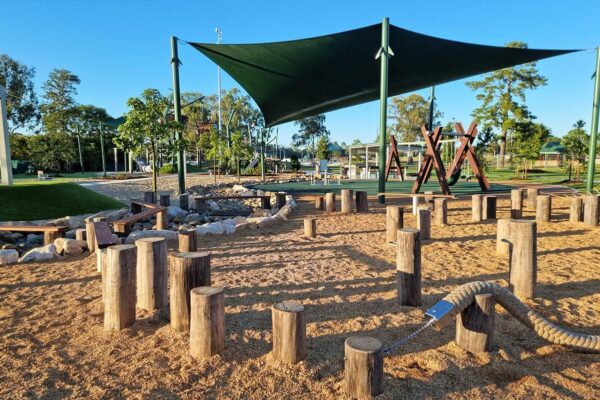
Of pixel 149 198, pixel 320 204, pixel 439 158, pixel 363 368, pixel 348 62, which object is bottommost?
pixel 363 368

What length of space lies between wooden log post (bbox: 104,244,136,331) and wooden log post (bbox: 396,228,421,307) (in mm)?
2067

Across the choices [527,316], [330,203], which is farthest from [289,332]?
[330,203]

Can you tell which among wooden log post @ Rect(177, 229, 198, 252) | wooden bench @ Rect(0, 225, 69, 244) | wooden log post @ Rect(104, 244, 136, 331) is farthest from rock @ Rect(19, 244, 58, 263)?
wooden log post @ Rect(104, 244, 136, 331)

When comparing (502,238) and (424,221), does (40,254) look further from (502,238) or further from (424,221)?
(502,238)

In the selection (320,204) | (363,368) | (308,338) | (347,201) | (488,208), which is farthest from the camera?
(320,204)

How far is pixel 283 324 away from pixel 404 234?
1344mm

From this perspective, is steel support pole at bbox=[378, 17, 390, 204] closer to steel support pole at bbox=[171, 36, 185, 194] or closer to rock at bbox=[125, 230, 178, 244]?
steel support pole at bbox=[171, 36, 185, 194]

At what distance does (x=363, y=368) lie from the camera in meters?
1.87

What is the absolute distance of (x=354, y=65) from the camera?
9602 mm

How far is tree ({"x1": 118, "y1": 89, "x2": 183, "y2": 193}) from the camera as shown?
29.1 feet

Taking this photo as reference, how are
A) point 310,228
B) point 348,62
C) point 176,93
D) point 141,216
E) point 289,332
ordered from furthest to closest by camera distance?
1. point 348,62
2. point 176,93
3. point 141,216
4. point 310,228
5. point 289,332

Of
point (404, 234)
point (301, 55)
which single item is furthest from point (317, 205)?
point (404, 234)

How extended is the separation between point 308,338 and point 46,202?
317 inches

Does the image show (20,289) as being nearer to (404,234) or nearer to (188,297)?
(188,297)
